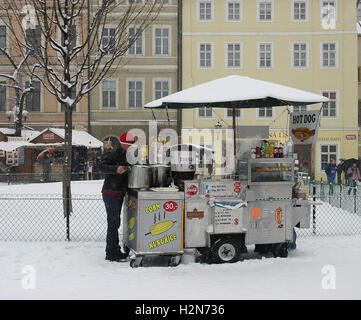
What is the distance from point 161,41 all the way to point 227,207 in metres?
23.9

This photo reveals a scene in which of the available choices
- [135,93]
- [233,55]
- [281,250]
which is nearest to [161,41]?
[135,93]

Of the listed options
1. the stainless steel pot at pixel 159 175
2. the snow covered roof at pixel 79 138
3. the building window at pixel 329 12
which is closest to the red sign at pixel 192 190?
the stainless steel pot at pixel 159 175

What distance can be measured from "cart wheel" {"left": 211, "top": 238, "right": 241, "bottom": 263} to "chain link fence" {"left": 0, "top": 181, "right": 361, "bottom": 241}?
1.97 meters

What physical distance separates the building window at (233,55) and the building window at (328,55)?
4.83 metres

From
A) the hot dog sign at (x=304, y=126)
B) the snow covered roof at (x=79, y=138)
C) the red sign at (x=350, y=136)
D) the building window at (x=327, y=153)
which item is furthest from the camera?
the building window at (x=327, y=153)

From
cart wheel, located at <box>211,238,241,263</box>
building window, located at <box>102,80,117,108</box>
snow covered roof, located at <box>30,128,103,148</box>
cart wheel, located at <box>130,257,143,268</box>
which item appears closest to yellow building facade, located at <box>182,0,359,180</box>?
building window, located at <box>102,80,117,108</box>

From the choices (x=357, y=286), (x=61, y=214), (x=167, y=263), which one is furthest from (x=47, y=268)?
(x=61, y=214)

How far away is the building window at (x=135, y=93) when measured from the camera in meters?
29.5

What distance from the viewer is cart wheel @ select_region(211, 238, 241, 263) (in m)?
6.94

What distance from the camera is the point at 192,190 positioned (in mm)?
6816

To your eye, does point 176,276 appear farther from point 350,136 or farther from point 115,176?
point 350,136

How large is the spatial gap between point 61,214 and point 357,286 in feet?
24.9

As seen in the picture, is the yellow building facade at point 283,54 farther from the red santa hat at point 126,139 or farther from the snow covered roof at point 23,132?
the red santa hat at point 126,139

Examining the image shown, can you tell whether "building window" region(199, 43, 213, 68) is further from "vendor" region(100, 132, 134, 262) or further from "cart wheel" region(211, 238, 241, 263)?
"cart wheel" region(211, 238, 241, 263)
